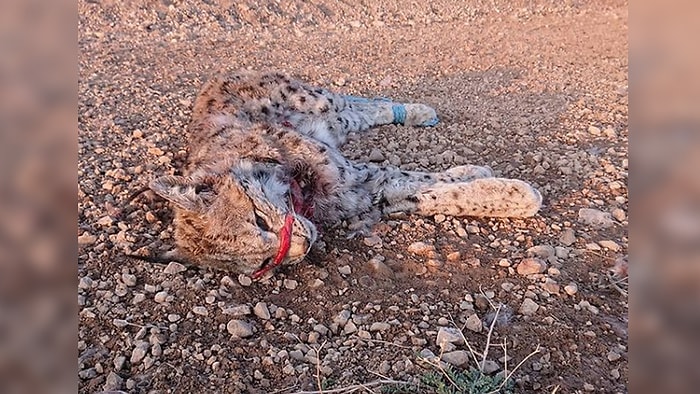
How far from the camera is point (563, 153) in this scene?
5227 millimetres

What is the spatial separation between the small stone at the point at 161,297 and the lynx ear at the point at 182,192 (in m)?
0.62

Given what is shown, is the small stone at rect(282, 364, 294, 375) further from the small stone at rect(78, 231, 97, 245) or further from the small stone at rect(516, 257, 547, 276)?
the small stone at rect(78, 231, 97, 245)

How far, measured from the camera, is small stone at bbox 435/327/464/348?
2.99 meters

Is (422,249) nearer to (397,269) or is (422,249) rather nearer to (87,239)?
(397,269)

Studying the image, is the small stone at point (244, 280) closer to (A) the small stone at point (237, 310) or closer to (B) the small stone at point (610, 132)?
(A) the small stone at point (237, 310)

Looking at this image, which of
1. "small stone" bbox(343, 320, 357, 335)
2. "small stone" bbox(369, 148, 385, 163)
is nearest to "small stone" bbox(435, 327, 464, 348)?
"small stone" bbox(343, 320, 357, 335)

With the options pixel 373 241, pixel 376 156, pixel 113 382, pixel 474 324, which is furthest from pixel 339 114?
pixel 113 382

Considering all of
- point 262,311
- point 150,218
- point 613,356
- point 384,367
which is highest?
point 613,356

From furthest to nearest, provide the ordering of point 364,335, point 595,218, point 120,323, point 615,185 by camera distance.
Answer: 1. point 615,185
2. point 595,218
3. point 120,323
4. point 364,335

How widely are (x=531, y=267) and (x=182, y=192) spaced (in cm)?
205

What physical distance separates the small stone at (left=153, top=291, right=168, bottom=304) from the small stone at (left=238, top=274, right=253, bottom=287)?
420 mm

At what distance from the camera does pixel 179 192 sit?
3.85m
